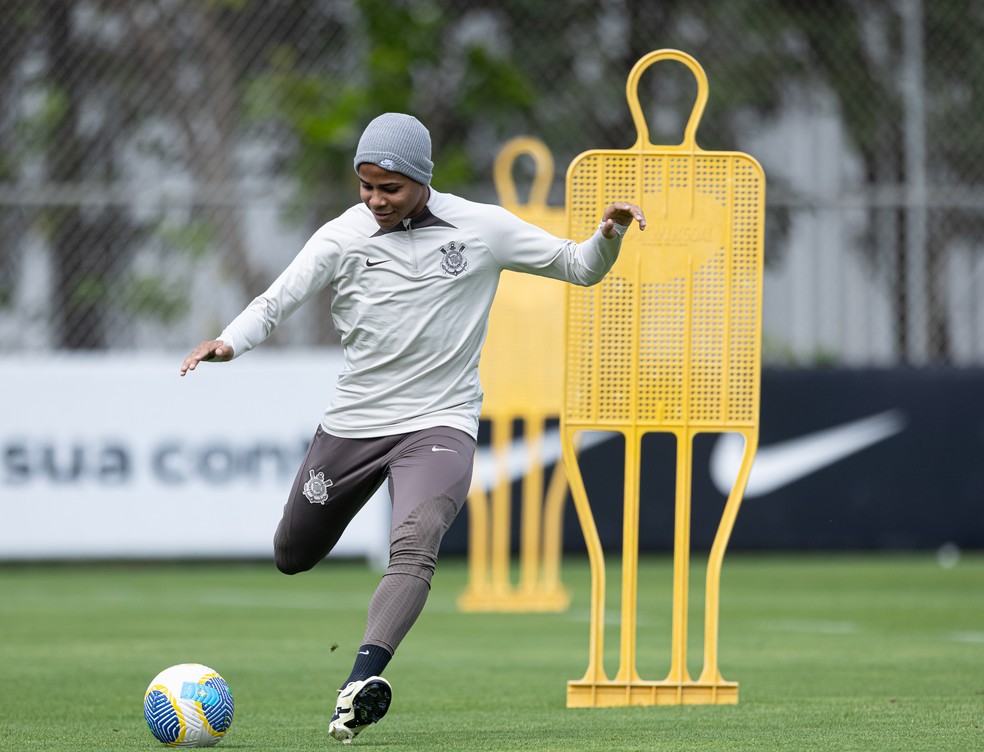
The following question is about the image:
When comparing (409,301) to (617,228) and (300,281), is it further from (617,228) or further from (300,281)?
(617,228)

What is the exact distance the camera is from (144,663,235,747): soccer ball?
524 centimetres

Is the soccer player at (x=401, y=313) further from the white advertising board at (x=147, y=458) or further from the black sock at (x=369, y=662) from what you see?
the white advertising board at (x=147, y=458)

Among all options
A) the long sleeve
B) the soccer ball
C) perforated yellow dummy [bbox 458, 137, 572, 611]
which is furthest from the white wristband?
perforated yellow dummy [bbox 458, 137, 572, 611]

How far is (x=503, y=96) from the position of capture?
1448cm

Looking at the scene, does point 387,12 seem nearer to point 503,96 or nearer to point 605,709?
point 503,96

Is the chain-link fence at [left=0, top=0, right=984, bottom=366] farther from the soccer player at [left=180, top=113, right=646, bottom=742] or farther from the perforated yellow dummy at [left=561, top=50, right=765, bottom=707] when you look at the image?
the soccer player at [left=180, top=113, right=646, bottom=742]

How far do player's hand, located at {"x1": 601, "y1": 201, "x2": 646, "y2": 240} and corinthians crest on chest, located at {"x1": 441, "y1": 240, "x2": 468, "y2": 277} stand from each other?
437 mm

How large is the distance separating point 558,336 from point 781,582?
9.23ft

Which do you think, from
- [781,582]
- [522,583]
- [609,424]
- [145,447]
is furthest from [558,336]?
[609,424]

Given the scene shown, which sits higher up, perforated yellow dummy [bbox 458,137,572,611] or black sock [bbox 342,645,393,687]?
perforated yellow dummy [bbox 458,137,572,611]

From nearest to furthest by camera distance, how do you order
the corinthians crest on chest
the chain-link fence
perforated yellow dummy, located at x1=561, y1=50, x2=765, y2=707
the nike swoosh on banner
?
the corinthians crest on chest, perforated yellow dummy, located at x1=561, y1=50, x2=765, y2=707, the chain-link fence, the nike swoosh on banner

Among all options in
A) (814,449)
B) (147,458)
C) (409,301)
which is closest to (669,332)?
(409,301)

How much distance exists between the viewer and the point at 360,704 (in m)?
5.04

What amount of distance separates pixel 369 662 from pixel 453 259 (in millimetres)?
1306
